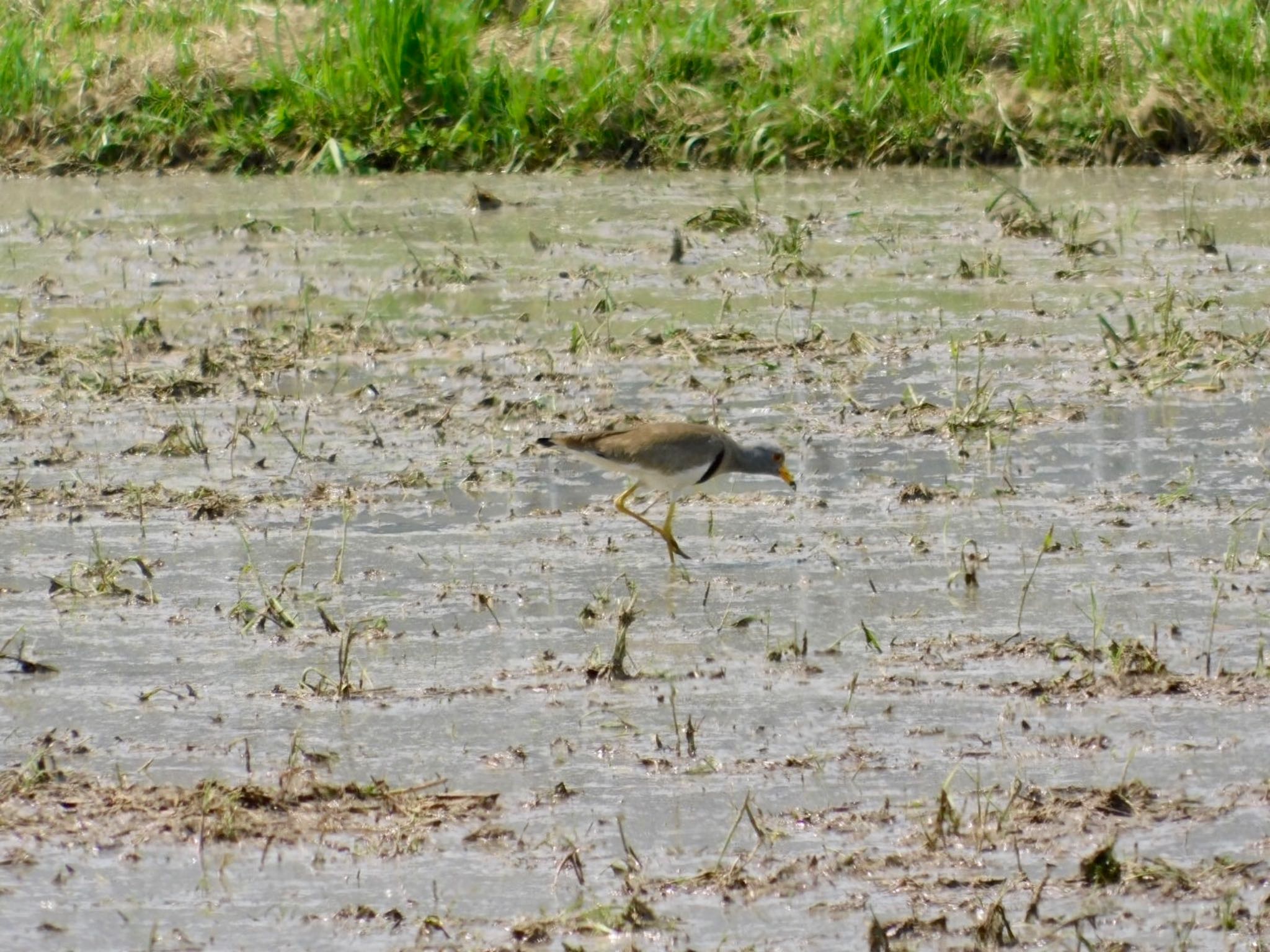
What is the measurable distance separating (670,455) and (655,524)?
0.26 m

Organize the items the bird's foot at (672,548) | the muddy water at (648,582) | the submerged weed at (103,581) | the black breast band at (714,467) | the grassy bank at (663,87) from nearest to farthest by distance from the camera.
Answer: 1. the muddy water at (648,582)
2. the submerged weed at (103,581)
3. the bird's foot at (672,548)
4. the black breast band at (714,467)
5. the grassy bank at (663,87)

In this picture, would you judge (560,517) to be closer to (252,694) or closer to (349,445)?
(349,445)

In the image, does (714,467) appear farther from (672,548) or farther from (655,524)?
(672,548)

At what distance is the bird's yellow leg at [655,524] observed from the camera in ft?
23.8

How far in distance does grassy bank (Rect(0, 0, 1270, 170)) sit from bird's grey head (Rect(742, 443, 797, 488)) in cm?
676

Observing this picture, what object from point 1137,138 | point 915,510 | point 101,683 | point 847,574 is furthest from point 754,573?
point 1137,138

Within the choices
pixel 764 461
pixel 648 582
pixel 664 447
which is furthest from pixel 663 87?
pixel 648 582

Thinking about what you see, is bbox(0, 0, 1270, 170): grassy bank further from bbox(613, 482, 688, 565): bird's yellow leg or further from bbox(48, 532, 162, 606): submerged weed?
bbox(48, 532, 162, 606): submerged weed

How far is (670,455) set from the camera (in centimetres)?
770

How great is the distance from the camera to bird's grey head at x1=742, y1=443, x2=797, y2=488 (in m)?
7.88

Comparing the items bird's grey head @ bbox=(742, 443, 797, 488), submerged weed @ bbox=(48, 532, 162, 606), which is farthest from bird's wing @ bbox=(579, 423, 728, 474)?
submerged weed @ bbox=(48, 532, 162, 606)

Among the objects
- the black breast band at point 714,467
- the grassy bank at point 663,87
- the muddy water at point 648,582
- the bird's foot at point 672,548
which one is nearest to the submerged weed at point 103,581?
the muddy water at point 648,582

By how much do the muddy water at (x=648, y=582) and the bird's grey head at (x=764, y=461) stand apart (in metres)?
0.17

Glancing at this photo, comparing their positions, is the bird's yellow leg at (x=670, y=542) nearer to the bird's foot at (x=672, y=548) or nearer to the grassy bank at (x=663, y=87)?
the bird's foot at (x=672, y=548)
